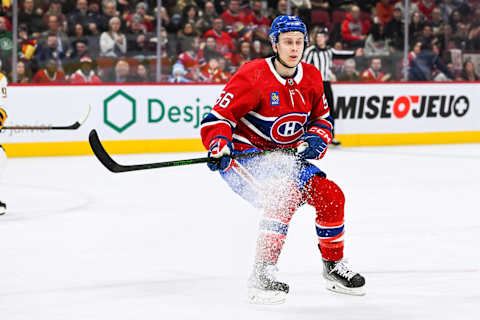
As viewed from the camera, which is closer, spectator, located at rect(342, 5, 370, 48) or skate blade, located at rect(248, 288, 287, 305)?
skate blade, located at rect(248, 288, 287, 305)

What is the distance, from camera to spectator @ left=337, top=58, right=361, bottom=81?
399 inches

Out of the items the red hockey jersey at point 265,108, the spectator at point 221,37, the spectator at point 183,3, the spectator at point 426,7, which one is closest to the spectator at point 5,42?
the spectator at point 183,3

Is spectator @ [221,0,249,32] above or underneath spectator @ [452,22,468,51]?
above

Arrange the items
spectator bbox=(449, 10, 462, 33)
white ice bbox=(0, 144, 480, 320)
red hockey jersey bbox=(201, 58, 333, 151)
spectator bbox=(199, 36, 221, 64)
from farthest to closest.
Answer: spectator bbox=(449, 10, 462, 33) → spectator bbox=(199, 36, 221, 64) → red hockey jersey bbox=(201, 58, 333, 151) → white ice bbox=(0, 144, 480, 320)

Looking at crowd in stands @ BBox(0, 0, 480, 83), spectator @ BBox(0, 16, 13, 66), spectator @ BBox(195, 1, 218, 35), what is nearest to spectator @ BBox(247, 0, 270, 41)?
crowd in stands @ BBox(0, 0, 480, 83)

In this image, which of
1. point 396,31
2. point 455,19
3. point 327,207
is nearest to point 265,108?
point 327,207

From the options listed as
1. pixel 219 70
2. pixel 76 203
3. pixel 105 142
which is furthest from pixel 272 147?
pixel 219 70

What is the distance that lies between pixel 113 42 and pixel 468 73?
164 inches

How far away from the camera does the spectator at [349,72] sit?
399 inches

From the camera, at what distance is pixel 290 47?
3320mm

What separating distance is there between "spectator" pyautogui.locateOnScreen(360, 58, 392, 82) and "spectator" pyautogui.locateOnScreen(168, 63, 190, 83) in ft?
6.71

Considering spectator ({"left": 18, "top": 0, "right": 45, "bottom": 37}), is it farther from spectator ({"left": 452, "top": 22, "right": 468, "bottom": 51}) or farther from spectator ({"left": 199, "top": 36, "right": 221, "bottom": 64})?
spectator ({"left": 452, "top": 22, "right": 468, "bottom": 51})

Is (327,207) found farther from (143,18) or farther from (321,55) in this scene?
(321,55)

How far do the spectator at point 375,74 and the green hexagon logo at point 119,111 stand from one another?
2679 mm
